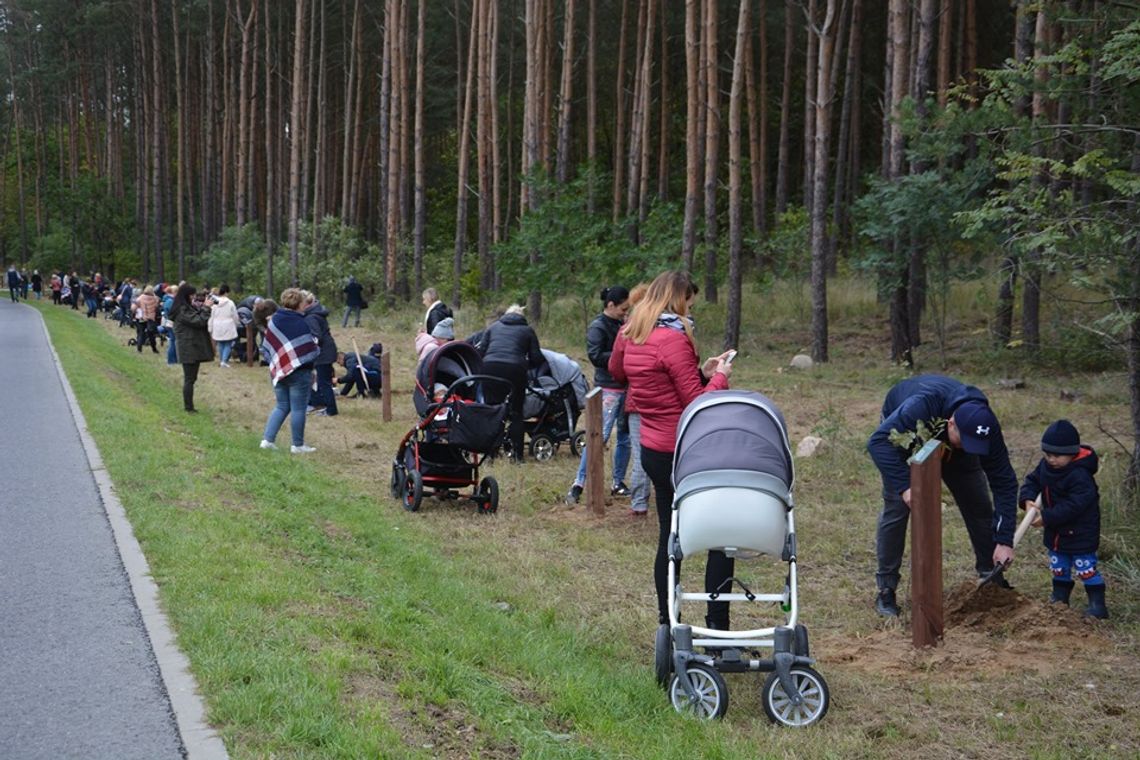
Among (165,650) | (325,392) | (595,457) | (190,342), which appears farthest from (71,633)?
(325,392)

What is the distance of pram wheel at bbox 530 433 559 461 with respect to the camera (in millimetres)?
15031

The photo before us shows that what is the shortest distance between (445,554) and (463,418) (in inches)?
68.8

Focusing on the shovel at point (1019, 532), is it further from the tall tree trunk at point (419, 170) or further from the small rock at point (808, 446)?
the tall tree trunk at point (419, 170)

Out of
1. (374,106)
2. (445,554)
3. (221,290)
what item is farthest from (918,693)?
(374,106)

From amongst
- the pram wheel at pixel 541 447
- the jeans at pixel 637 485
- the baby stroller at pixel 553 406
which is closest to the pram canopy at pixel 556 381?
the baby stroller at pixel 553 406

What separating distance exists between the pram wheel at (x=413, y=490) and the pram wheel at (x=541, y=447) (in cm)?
328

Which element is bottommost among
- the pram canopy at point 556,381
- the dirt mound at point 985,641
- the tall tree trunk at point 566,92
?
the dirt mound at point 985,641

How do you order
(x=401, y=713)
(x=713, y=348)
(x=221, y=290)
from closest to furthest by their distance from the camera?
(x=401, y=713) → (x=713, y=348) → (x=221, y=290)

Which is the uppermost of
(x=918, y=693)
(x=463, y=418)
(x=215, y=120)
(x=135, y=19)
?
(x=135, y=19)

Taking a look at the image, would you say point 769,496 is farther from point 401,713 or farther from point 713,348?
point 713,348

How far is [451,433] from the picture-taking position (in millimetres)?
11312

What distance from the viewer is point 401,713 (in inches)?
225

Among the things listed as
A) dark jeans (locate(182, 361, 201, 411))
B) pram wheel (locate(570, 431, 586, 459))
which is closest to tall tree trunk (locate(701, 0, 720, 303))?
pram wheel (locate(570, 431, 586, 459))

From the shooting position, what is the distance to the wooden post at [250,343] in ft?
88.9
